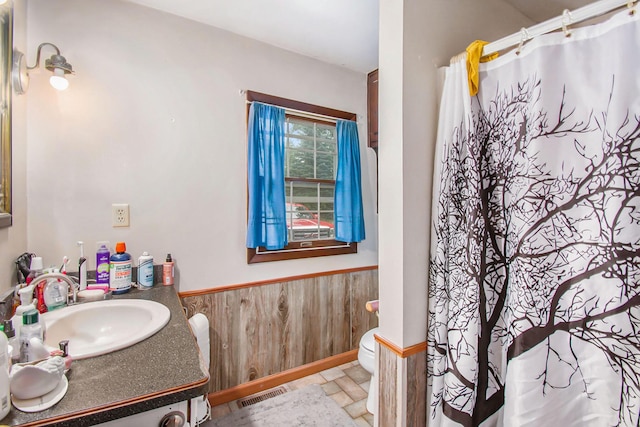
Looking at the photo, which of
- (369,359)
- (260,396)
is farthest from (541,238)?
(260,396)

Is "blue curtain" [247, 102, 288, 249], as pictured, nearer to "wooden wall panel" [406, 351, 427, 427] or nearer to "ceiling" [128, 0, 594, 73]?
"ceiling" [128, 0, 594, 73]

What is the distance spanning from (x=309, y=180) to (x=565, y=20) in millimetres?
1626

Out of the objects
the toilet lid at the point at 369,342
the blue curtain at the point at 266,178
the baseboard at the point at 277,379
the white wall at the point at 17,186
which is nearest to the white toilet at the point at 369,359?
the toilet lid at the point at 369,342

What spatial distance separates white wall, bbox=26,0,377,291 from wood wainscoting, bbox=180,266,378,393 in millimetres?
131

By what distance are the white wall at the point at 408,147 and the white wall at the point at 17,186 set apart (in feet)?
5.09

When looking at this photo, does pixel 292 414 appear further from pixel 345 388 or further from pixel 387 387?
pixel 387 387

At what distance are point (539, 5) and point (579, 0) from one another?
0.72 feet

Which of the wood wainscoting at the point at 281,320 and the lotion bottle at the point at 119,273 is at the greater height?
the lotion bottle at the point at 119,273

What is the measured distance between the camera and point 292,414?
173 centimetres

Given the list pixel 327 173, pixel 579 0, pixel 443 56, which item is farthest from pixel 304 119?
pixel 579 0

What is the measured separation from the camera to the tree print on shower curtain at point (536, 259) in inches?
30.9

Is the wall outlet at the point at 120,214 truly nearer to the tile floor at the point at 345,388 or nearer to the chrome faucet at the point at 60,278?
the chrome faucet at the point at 60,278

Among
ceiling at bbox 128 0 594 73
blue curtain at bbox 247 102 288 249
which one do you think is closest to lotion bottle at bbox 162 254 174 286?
blue curtain at bbox 247 102 288 249

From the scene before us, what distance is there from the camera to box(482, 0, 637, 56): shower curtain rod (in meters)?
0.79
